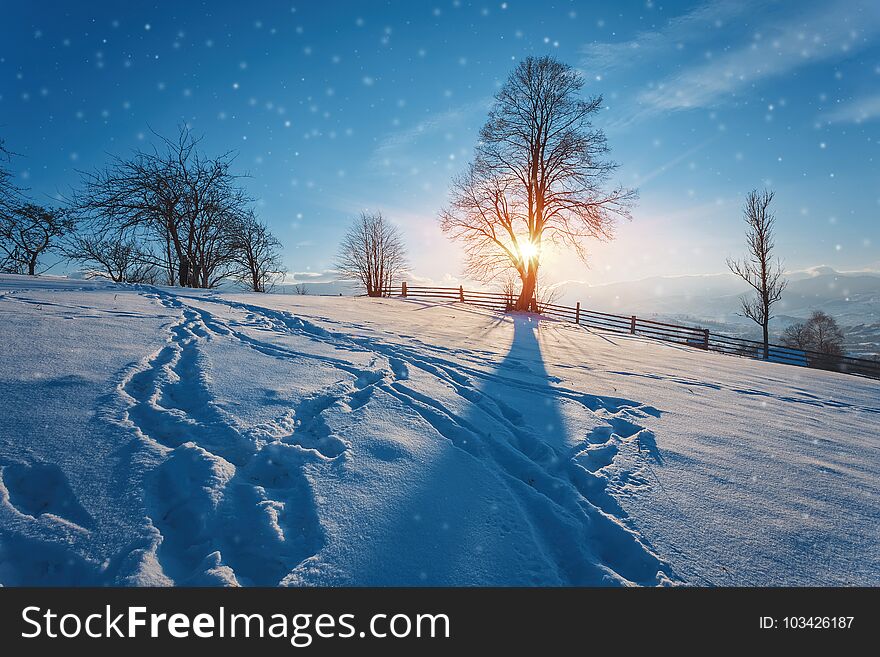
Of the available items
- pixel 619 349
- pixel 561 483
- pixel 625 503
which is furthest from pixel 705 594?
pixel 619 349

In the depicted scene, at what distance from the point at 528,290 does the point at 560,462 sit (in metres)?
16.9

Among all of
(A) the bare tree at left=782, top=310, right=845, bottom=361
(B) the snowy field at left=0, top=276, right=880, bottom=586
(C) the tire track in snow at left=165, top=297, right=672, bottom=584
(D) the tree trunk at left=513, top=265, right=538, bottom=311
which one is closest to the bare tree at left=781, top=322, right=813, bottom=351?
(A) the bare tree at left=782, top=310, right=845, bottom=361

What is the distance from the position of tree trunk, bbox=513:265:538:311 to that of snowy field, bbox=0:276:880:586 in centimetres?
1402

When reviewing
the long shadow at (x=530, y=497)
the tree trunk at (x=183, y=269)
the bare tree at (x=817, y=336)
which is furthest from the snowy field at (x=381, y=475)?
the bare tree at (x=817, y=336)

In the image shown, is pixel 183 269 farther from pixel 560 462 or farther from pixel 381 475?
pixel 560 462

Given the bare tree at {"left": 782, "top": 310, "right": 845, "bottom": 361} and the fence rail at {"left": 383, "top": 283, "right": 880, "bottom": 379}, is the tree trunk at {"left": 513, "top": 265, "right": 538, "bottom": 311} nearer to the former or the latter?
the fence rail at {"left": 383, "top": 283, "right": 880, "bottom": 379}

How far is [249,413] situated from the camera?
10.5 feet

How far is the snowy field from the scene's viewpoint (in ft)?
6.26

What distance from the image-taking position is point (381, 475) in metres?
2.61

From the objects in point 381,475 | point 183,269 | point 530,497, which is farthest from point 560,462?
point 183,269

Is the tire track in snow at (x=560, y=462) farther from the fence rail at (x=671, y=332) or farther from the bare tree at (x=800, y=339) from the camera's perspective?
the bare tree at (x=800, y=339)

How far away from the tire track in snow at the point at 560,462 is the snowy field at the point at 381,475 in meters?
0.02

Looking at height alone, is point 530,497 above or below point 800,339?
above

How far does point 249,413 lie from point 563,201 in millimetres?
17587
